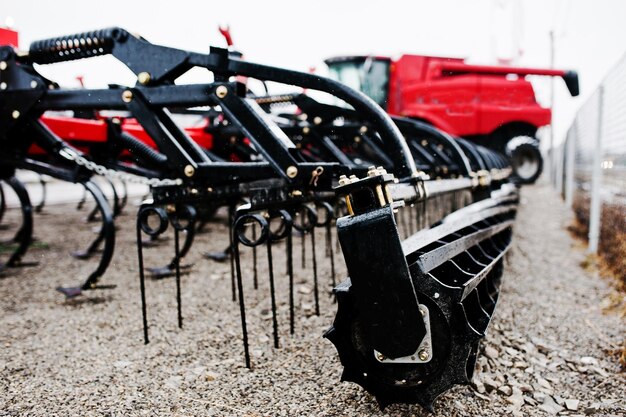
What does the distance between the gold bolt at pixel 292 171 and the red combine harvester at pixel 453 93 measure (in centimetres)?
537

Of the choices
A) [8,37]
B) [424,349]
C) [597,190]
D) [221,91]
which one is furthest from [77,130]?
[597,190]

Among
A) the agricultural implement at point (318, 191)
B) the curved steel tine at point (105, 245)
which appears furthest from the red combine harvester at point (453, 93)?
the curved steel tine at point (105, 245)

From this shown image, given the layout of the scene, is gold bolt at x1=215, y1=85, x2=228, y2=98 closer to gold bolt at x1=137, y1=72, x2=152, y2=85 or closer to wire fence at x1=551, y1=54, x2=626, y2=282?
gold bolt at x1=137, y1=72, x2=152, y2=85

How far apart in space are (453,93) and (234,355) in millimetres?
6288

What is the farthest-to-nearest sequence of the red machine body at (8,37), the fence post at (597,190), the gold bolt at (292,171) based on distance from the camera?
the fence post at (597,190), the red machine body at (8,37), the gold bolt at (292,171)

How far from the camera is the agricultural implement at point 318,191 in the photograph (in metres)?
1.40

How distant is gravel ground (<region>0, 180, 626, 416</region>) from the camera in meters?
1.78

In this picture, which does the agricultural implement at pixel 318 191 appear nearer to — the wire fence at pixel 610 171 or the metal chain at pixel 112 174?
the metal chain at pixel 112 174

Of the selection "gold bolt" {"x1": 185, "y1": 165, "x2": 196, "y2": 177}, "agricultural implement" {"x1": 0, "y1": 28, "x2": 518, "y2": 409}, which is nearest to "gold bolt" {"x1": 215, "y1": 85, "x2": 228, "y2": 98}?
"agricultural implement" {"x1": 0, "y1": 28, "x2": 518, "y2": 409}

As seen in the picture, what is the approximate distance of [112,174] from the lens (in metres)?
2.71

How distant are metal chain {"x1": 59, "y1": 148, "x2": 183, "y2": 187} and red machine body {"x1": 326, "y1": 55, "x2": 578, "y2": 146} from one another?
523 centimetres

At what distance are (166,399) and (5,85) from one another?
84.4 inches

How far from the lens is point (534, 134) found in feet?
28.7

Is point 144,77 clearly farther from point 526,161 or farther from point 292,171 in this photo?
point 526,161
